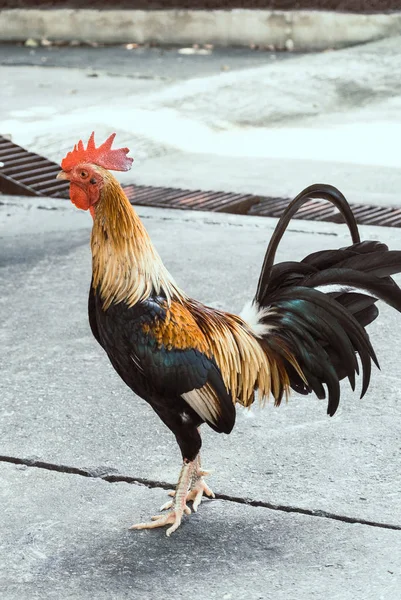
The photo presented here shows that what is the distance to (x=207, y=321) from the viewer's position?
375 centimetres

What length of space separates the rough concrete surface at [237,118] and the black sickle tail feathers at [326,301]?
14.3ft

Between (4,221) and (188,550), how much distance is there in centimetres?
460

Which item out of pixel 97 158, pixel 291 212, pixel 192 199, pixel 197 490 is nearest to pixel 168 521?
pixel 197 490

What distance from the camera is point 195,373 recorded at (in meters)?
3.57

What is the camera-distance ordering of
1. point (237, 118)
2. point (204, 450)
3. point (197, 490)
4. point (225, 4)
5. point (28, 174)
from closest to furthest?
point (197, 490) → point (204, 450) → point (28, 174) → point (237, 118) → point (225, 4)

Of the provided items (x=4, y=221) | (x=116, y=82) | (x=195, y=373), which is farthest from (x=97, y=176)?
(x=116, y=82)

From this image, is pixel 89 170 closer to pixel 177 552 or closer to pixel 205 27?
pixel 177 552

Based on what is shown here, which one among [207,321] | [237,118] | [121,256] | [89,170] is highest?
[89,170]

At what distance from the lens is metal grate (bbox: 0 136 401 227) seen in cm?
766

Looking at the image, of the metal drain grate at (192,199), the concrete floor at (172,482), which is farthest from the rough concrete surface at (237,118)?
the concrete floor at (172,482)

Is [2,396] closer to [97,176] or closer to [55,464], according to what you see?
[55,464]

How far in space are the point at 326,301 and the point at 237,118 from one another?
7337 millimetres

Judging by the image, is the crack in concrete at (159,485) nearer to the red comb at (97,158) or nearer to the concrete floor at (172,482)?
the concrete floor at (172,482)

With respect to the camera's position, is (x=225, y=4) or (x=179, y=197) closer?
(x=179, y=197)
